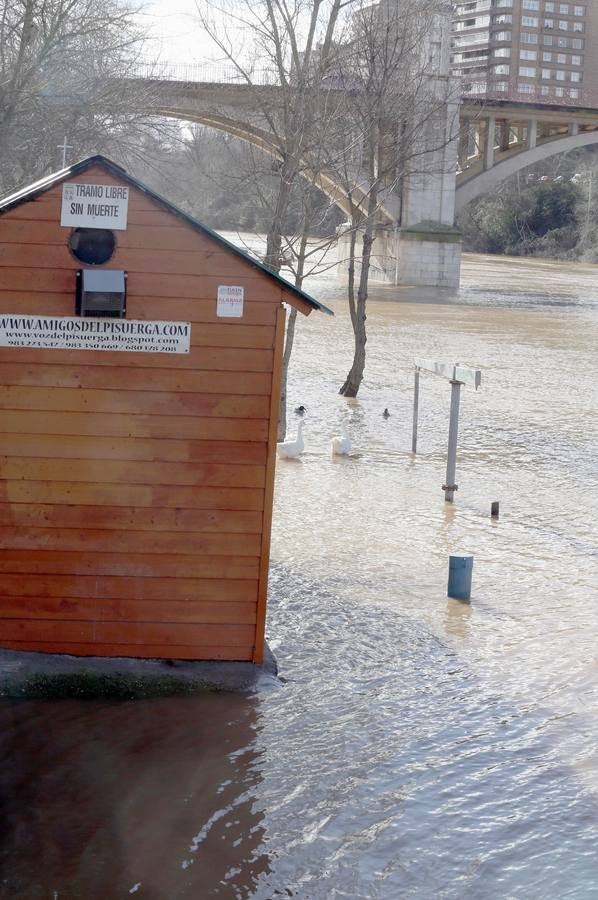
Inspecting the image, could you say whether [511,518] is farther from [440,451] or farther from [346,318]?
[346,318]

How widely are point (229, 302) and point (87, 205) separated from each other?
38.3 inches

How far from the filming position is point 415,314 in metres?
43.3

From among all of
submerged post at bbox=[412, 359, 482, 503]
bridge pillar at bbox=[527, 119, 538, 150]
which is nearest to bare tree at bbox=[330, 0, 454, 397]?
submerged post at bbox=[412, 359, 482, 503]

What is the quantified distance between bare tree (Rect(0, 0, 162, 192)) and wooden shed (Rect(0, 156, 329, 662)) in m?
11.9

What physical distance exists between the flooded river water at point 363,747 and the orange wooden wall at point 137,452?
1.94ft

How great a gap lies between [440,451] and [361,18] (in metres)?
7.71

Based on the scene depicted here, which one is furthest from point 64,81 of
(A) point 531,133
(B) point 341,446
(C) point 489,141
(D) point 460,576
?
(A) point 531,133

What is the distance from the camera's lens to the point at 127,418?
7.09m

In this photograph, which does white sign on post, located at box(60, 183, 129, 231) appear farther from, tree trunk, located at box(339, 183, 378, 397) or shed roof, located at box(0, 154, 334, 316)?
tree trunk, located at box(339, 183, 378, 397)

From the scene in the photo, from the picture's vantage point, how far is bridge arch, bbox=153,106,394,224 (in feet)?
62.3

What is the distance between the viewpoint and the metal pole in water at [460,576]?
9.23 metres

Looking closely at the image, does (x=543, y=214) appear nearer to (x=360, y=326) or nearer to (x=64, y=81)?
(x=360, y=326)

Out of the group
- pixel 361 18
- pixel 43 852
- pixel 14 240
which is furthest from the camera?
pixel 361 18

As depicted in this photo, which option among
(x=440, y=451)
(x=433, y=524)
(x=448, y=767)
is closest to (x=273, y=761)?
(x=448, y=767)
